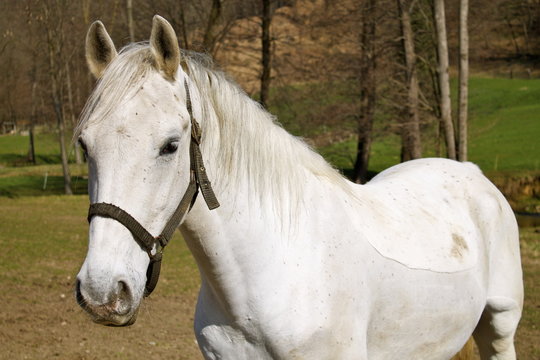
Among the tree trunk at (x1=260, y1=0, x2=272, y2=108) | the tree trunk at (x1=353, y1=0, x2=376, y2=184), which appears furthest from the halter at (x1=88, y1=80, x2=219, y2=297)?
the tree trunk at (x1=260, y1=0, x2=272, y2=108)

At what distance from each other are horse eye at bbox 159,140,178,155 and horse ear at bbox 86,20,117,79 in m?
0.48

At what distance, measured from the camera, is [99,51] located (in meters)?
2.53

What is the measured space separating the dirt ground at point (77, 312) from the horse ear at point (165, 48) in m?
1.24

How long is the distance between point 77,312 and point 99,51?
19.1 feet

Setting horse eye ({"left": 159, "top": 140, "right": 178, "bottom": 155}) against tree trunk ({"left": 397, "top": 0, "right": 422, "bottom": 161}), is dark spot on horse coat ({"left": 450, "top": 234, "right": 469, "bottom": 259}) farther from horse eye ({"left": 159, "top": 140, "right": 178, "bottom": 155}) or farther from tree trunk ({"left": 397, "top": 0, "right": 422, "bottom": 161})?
tree trunk ({"left": 397, "top": 0, "right": 422, "bottom": 161})

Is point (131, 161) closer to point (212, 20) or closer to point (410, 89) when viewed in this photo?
point (410, 89)

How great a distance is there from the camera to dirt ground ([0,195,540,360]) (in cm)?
→ 629

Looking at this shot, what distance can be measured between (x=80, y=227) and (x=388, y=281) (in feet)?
45.5

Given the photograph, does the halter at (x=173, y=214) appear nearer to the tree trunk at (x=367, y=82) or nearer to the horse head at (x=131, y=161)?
the horse head at (x=131, y=161)

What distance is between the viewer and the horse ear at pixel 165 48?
7.52 feet

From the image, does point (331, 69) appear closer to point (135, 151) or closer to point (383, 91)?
point (383, 91)

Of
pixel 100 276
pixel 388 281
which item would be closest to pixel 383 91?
pixel 388 281

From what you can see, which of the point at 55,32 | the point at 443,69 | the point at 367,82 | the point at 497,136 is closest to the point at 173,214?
the point at 443,69

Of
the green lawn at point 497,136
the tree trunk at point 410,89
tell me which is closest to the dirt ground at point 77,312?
the tree trunk at point 410,89
